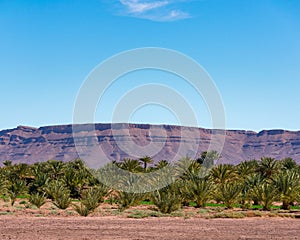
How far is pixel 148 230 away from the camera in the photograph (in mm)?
21594

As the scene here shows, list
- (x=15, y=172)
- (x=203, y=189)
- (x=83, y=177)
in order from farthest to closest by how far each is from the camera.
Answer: (x=15, y=172), (x=83, y=177), (x=203, y=189)

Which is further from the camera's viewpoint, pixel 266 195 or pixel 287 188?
pixel 287 188

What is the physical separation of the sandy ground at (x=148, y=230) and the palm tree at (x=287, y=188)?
12237mm

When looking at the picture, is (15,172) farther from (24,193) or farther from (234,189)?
(234,189)

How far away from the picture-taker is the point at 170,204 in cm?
3216

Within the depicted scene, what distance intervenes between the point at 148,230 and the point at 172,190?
785 inches

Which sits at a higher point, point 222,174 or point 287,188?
point 222,174

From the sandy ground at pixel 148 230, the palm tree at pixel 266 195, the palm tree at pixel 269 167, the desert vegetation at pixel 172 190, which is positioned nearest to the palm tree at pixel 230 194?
the desert vegetation at pixel 172 190

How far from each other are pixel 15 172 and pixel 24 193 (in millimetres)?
12659

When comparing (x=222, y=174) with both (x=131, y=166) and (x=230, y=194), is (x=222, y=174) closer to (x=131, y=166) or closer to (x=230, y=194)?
(x=131, y=166)

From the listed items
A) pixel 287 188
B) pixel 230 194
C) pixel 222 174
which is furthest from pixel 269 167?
pixel 230 194

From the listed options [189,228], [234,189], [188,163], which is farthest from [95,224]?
[188,163]

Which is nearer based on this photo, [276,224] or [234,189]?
[276,224]

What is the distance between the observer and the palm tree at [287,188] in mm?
37406
